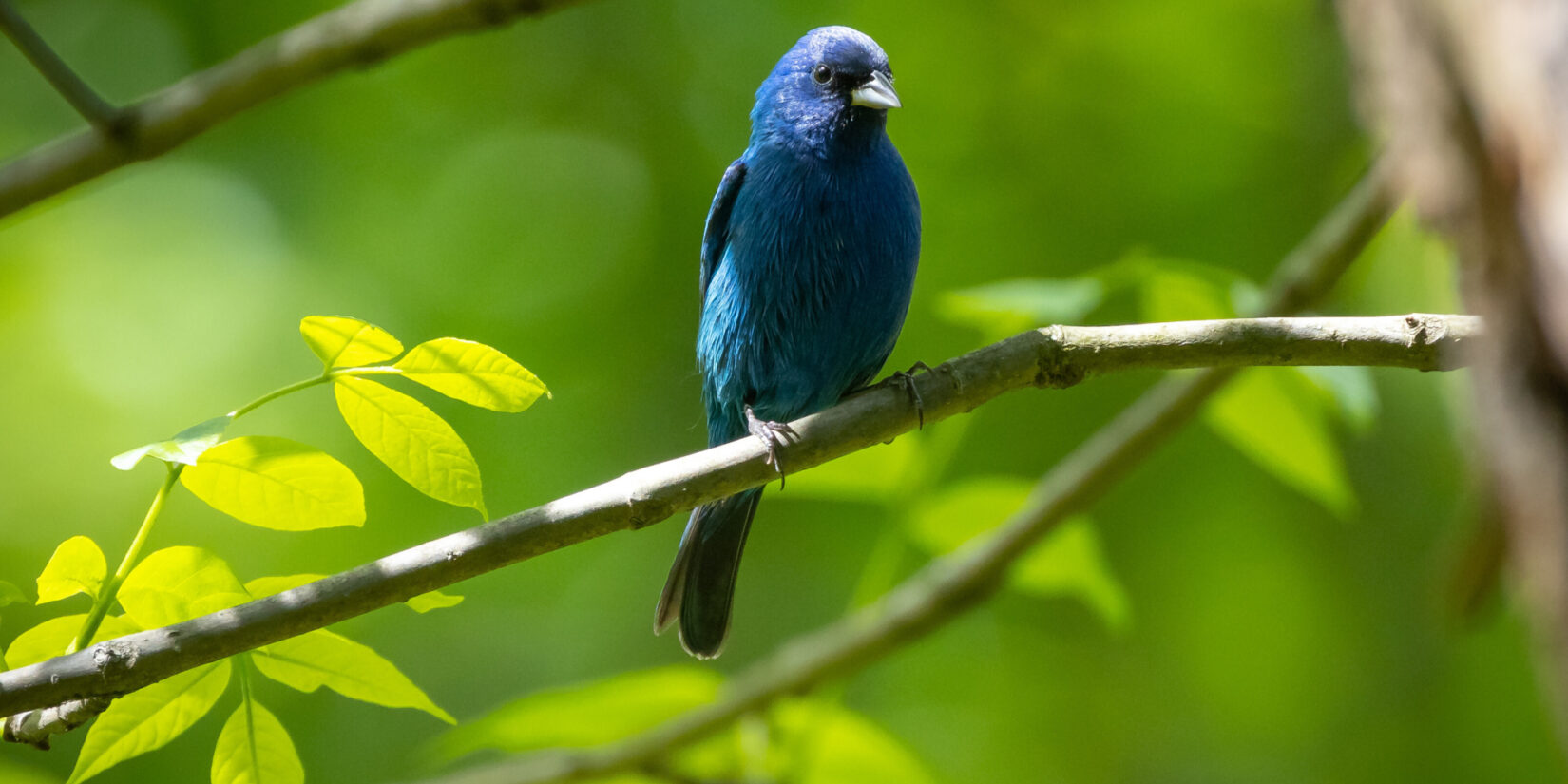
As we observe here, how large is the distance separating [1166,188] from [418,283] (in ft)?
16.0

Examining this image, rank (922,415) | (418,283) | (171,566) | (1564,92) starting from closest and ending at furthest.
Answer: (1564,92)
(171,566)
(922,415)
(418,283)

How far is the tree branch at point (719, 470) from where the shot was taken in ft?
7.40

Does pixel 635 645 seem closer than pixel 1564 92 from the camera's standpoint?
No

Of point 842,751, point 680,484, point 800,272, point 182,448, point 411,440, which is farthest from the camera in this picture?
point 800,272

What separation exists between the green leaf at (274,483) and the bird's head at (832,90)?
313cm

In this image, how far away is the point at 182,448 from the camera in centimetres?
210

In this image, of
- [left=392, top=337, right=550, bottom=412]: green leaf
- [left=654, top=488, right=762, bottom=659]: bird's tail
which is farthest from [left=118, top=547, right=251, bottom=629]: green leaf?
[left=654, top=488, right=762, bottom=659]: bird's tail

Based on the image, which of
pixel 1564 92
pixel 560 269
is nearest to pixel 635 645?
pixel 560 269

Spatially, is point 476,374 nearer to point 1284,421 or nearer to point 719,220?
point 1284,421

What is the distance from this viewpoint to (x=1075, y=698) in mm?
8078

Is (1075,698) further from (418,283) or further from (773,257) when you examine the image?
(418,283)

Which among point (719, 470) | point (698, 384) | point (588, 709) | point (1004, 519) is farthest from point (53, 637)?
point (698, 384)

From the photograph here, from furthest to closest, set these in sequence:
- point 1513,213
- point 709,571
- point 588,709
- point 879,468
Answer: point 709,571
point 879,468
point 588,709
point 1513,213

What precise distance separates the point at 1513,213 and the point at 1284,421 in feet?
10.1
